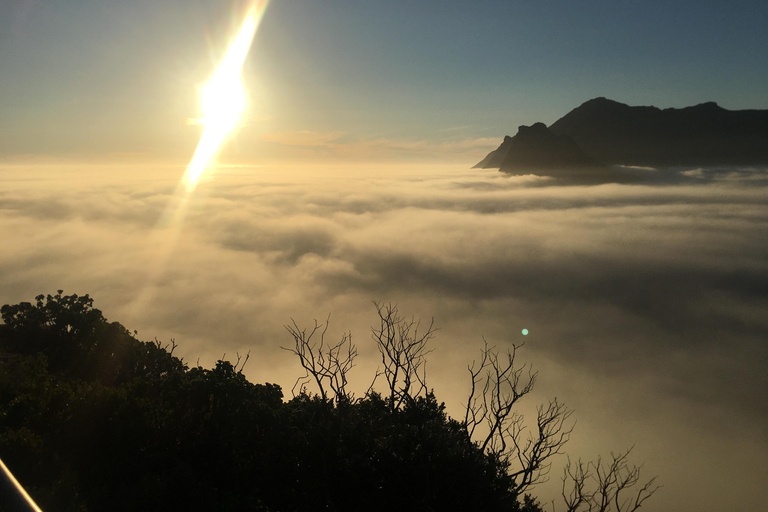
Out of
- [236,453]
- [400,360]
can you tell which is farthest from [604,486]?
[236,453]

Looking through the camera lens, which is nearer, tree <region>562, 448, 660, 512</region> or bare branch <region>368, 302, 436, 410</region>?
tree <region>562, 448, 660, 512</region>

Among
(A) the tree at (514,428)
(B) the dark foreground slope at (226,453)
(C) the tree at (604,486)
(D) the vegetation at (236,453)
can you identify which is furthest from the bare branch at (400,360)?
(C) the tree at (604,486)

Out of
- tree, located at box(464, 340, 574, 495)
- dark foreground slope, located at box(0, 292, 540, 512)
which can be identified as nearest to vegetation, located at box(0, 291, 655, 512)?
dark foreground slope, located at box(0, 292, 540, 512)

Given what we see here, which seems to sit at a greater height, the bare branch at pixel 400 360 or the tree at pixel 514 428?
the bare branch at pixel 400 360

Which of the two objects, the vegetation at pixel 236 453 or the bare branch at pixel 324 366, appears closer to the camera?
the vegetation at pixel 236 453

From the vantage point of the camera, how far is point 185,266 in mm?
143000

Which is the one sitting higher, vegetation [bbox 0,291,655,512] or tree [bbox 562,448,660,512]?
vegetation [bbox 0,291,655,512]

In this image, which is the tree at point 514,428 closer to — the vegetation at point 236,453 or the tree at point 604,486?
the vegetation at point 236,453

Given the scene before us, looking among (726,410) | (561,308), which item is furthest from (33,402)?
(561,308)

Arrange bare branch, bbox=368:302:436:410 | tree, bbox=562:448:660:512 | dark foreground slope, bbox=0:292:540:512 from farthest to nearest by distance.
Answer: bare branch, bbox=368:302:436:410
tree, bbox=562:448:660:512
dark foreground slope, bbox=0:292:540:512

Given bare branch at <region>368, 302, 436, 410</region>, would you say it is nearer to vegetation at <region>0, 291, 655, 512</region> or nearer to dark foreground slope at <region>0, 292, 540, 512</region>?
vegetation at <region>0, 291, 655, 512</region>

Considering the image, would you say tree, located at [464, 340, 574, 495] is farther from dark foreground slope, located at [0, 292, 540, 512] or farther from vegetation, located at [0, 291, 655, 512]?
dark foreground slope, located at [0, 292, 540, 512]

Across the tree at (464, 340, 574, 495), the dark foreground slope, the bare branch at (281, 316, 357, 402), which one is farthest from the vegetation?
the bare branch at (281, 316, 357, 402)

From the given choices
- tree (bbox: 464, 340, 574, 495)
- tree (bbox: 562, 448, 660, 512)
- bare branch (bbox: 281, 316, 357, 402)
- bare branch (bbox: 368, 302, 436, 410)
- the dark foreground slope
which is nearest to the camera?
the dark foreground slope
